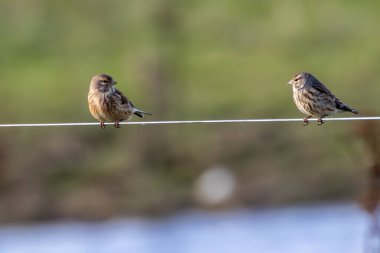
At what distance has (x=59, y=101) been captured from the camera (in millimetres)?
34312

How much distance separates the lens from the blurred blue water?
27.9 metres

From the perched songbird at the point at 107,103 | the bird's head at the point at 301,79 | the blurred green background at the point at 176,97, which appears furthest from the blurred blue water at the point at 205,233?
the perched songbird at the point at 107,103

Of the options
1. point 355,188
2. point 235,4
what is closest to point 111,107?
point 355,188

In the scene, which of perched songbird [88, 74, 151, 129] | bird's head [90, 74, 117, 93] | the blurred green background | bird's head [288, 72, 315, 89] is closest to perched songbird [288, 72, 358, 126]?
bird's head [288, 72, 315, 89]

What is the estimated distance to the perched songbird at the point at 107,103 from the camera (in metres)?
17.2

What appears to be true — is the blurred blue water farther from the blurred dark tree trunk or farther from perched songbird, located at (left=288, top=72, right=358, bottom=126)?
perched songbird, located at (left=288, top=72, right=358, bottom=126)

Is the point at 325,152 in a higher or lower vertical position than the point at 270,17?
lower

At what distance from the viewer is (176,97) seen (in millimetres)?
Result: 33500

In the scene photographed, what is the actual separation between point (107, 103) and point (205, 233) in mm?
12360

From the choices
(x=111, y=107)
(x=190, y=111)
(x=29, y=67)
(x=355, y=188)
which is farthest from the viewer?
(x=29, y=67)

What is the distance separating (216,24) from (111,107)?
2069 centimetres

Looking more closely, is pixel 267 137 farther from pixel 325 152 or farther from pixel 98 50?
pixel 98 50

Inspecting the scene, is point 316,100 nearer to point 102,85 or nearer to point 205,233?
point 102,85

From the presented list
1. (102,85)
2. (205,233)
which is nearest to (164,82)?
(205,233)
